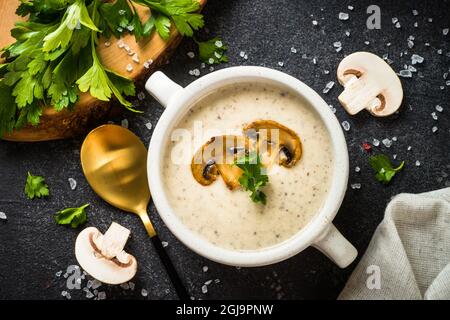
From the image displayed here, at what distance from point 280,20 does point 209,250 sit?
0.67 meters

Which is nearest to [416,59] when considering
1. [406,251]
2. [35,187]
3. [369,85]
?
[369,85]

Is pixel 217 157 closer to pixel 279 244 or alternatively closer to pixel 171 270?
pixel 279 244

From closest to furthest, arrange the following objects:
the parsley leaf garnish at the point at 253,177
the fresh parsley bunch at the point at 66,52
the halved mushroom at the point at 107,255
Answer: the parsley leaf garnish at the point at 253,177
the fresh parsley bunch at the point at 66,52
the halved mushroom at the point at 107,255

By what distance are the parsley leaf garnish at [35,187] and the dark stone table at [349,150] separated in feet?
0.06

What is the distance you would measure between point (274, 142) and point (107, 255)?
1.75ft

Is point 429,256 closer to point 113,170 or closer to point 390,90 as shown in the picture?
point 390,90

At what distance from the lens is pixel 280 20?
161 cm

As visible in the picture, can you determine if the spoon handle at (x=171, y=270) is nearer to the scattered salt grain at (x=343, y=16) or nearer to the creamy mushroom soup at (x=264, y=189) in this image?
the creamy mushroom soup at (x=264, y=189)

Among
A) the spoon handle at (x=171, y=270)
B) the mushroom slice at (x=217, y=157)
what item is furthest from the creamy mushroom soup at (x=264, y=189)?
the spoon handle at (x=171, y=270)

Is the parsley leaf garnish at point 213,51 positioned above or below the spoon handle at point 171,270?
above

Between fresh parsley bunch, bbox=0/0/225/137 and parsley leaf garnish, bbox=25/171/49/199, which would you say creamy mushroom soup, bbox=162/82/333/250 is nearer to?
fresh parsley bunch, bbox=0/0/225/137

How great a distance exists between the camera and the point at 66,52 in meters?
1.41

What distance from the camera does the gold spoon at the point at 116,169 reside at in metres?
1.54

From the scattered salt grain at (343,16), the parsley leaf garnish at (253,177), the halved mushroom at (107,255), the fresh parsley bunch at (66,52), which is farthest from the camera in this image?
the scattered salt grain at (343,16)
